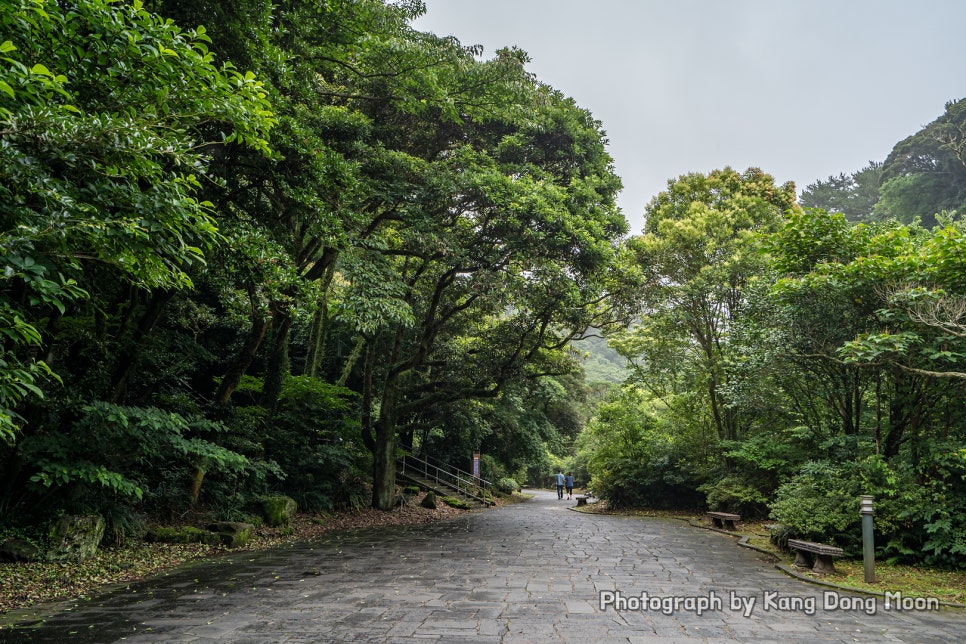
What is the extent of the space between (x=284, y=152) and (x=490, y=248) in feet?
15.0

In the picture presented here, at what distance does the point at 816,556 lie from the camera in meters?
6.92

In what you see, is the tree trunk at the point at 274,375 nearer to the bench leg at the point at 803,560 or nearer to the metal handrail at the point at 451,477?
the metal handrail at the point at 451,477

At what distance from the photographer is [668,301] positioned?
15047 mm

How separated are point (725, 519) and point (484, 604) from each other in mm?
8533

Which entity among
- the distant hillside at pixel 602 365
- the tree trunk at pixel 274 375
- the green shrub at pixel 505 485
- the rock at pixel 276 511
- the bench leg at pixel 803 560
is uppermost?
the distant hillside at pixel 602 365

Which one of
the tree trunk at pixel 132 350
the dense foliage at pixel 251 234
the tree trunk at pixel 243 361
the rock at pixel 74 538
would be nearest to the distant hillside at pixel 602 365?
the dense foliage at pixel 251 234

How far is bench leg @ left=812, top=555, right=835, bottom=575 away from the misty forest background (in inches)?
28.0

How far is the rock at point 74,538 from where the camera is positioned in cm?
631

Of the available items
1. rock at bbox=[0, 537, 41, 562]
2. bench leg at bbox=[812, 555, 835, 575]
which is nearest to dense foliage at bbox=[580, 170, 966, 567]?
bench leg at bbox=[812, 555, 835, 575]

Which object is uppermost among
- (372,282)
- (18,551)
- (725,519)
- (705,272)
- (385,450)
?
(705,272)

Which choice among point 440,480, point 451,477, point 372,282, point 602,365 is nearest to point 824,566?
point 372,282

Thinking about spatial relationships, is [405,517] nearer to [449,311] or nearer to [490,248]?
[449,311]

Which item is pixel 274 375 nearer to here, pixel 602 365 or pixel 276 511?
pixel 276 511

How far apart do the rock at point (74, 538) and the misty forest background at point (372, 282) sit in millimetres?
565
